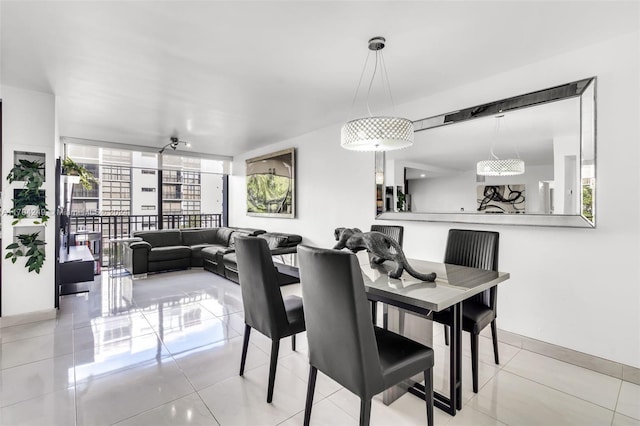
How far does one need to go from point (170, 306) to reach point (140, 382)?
1.69 metres

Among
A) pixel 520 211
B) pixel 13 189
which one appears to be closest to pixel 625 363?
pixel 520 211

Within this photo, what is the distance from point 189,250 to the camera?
5887 mm

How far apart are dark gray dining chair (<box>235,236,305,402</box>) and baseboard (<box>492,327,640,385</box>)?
2.01 meters

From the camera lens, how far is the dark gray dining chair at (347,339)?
4.41 feet

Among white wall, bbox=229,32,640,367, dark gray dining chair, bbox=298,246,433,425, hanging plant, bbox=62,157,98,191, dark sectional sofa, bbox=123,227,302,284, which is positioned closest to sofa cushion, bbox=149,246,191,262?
dark sectional sofa, bbox=123,227,302,284

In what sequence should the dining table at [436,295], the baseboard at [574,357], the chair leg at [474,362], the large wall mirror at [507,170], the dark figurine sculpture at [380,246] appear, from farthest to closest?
the large wall mirror at [507,170], the baseboard at [574,357], the chair leg at [474,362], the dark figurine sculpture at [380,246], the dining table at [436,295]

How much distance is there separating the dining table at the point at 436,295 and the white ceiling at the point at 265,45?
5.58 ft

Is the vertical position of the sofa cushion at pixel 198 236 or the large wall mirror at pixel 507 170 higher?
the large wall mirror at pixel 507 170

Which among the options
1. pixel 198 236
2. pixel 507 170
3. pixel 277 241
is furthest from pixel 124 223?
pixel 507 170

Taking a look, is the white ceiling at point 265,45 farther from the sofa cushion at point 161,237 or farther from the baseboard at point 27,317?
the sofa cushion at point 161,237

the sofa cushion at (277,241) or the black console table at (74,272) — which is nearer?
the black console table at (74,272)

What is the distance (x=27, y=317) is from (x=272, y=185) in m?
3.81

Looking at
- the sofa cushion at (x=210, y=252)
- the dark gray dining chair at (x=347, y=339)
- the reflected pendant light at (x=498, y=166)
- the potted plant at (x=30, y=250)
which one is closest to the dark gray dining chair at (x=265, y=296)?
the dark gray dining chair at (x=347, y=339)

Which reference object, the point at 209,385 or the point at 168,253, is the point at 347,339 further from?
the point at 168,253
